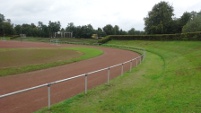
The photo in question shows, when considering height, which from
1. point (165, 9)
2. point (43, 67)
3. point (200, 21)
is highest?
point (165, 9)

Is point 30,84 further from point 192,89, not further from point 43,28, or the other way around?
point 43,28

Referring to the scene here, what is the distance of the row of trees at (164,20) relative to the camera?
2608 inches

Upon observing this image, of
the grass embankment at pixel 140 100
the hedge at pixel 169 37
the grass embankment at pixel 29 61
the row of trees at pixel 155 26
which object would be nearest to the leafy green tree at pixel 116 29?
the row of trees at pixel 155 26

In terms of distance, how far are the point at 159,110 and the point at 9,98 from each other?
5.87 meters

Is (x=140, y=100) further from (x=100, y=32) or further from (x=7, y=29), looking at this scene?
(x=7, y=29)

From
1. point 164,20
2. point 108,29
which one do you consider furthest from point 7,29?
point 164,20

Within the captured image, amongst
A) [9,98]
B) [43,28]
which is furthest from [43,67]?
[43,28]

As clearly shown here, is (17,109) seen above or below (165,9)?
below

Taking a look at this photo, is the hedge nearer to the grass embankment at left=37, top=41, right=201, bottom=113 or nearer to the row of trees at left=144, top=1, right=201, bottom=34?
the row of trees at left=144, top=1, right=201, bottom=34

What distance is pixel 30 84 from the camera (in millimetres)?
11820

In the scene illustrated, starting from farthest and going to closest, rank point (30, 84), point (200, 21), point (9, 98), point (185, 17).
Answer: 1. point (185, 17)
2. point (200, 21)
3. point (30, 84)
4. point (9, 98)

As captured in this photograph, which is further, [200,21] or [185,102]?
[200,21]

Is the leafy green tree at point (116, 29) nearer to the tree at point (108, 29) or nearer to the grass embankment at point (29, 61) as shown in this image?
the tree at point (108, 29)

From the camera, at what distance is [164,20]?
71688mm
